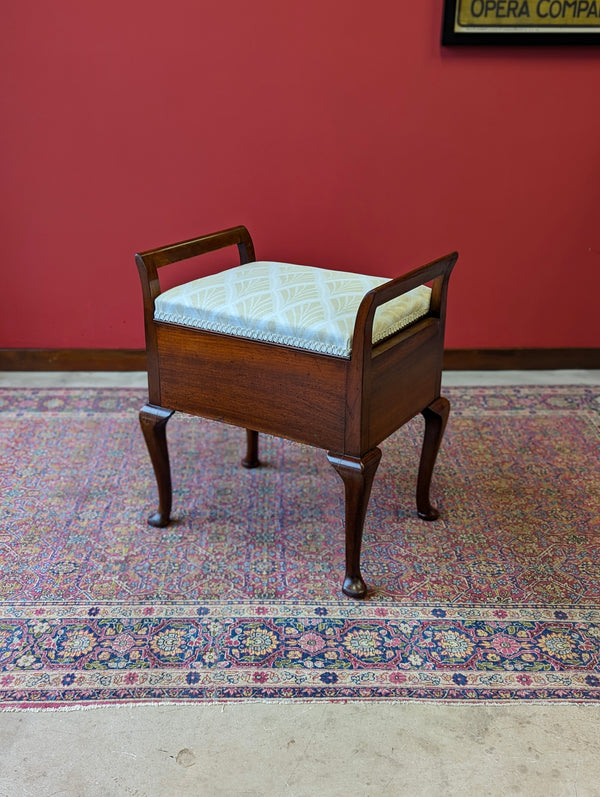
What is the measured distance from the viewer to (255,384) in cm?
191

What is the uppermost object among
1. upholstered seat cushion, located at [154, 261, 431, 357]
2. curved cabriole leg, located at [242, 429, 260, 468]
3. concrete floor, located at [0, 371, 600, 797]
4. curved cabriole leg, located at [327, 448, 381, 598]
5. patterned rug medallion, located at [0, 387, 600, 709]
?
upholstered seat cushion, located at [154, 261, 431, 357]

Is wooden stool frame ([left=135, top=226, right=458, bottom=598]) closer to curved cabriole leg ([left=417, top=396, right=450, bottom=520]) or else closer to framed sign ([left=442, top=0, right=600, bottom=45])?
curved cabriole leg ([left=417, top=396, right=450, bottom=520])

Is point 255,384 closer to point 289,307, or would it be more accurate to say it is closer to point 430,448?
point 289,307

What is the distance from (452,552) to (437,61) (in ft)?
5.61

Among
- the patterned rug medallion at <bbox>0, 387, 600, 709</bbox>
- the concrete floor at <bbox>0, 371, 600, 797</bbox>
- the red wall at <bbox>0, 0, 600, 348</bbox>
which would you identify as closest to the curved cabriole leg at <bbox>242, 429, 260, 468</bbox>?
the patterned rug medallion at <bbox>0, 387, 600, 709</bbox>

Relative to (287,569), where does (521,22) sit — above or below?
above

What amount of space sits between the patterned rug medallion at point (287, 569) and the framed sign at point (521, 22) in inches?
49.5

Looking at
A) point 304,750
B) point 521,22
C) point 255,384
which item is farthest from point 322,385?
point 521,22

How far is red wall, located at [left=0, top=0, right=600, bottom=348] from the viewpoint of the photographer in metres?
2.83

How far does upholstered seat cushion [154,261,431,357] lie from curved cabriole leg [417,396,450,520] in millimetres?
267

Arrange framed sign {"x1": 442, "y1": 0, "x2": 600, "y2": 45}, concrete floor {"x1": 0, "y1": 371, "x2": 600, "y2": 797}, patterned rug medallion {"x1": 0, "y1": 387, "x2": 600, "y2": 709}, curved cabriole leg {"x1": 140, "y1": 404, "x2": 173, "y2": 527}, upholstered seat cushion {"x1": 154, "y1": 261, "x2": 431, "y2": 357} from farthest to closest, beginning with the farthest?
framed sign {"x1": 442, "y1": 0, "x2": 600, "y2": 45}, curved cabriole leg {"x1": 140, "y1": 404, "x2": 173, "y2": 527}, upholstered seat cushion {"x1": 154, "y1": 261, "x2": 431, "y2": 357}, patterned rug medallion {"x1": 0, "y1": 387, "x2": 600, "y2": 709}, concrete floor {"x1": 0, "y1": 371, "x2": 600, "y2": 797}

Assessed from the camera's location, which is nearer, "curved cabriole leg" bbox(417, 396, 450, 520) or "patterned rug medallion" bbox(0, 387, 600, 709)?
"patterned rug medallion" bbox(0, 387, 600, 709)

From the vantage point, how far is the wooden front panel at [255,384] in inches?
71.3

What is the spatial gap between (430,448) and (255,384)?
53 cm
